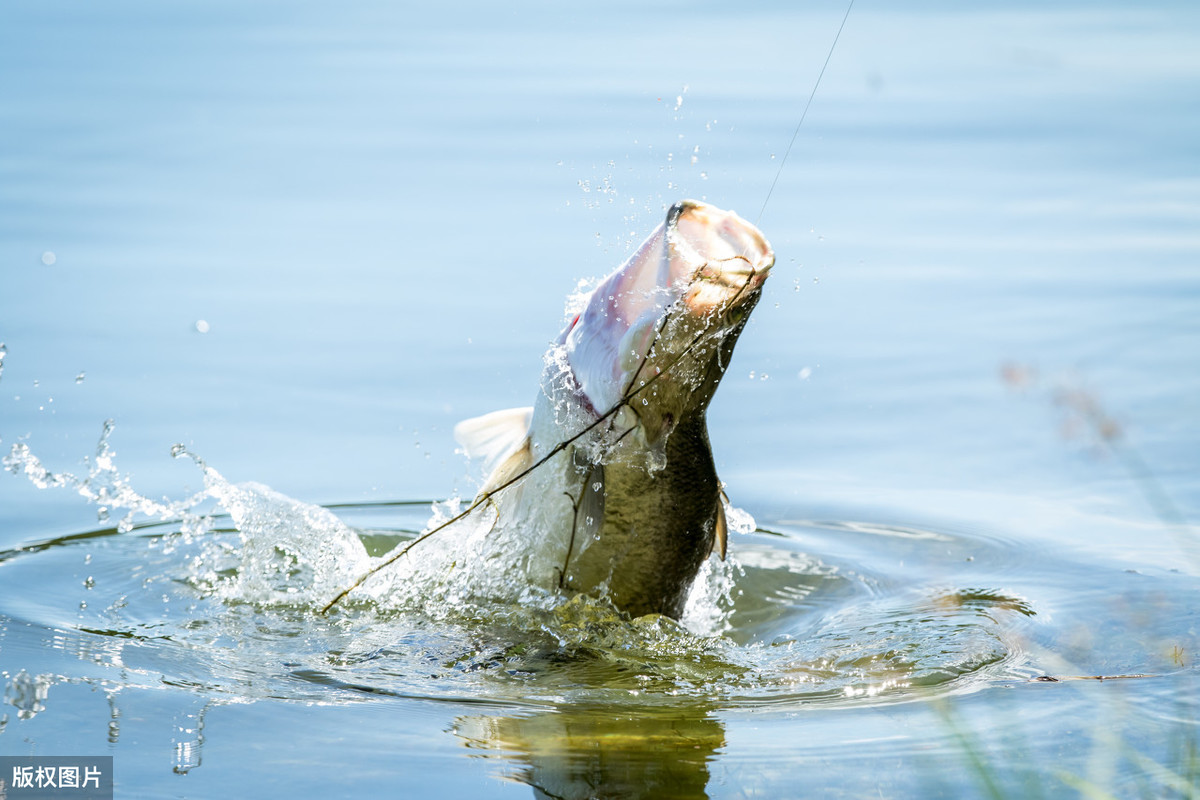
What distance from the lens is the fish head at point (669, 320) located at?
A: 4.38 m

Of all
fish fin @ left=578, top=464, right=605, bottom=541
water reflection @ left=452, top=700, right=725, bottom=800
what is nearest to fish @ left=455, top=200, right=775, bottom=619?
fish fin @ left=578, top=464, right=605, bottom=541

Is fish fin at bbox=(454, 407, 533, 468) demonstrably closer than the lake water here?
No

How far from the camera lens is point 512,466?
4.91 meters

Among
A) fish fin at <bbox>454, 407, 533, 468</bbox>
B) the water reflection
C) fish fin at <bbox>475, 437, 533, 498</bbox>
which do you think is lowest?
the water reflection

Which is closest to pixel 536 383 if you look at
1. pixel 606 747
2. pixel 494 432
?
pixel 494 432

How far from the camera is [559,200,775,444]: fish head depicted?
438 cm

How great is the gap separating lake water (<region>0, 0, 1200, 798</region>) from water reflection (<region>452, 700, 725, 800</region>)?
0.02 metres

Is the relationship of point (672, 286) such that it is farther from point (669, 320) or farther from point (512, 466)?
point (512, 466)

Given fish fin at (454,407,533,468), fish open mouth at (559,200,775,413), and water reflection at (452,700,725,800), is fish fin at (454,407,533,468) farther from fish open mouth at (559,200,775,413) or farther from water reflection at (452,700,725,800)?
water reflection at (452,700,725,800)

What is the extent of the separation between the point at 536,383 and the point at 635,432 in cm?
267

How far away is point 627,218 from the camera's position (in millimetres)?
5047

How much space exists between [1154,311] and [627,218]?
4.26 meters

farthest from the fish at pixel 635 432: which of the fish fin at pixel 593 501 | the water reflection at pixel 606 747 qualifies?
the water reflection at pixel 606 747

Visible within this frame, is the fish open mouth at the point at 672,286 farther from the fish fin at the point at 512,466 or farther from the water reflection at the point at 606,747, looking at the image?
the water reflection at the point at 606,747
